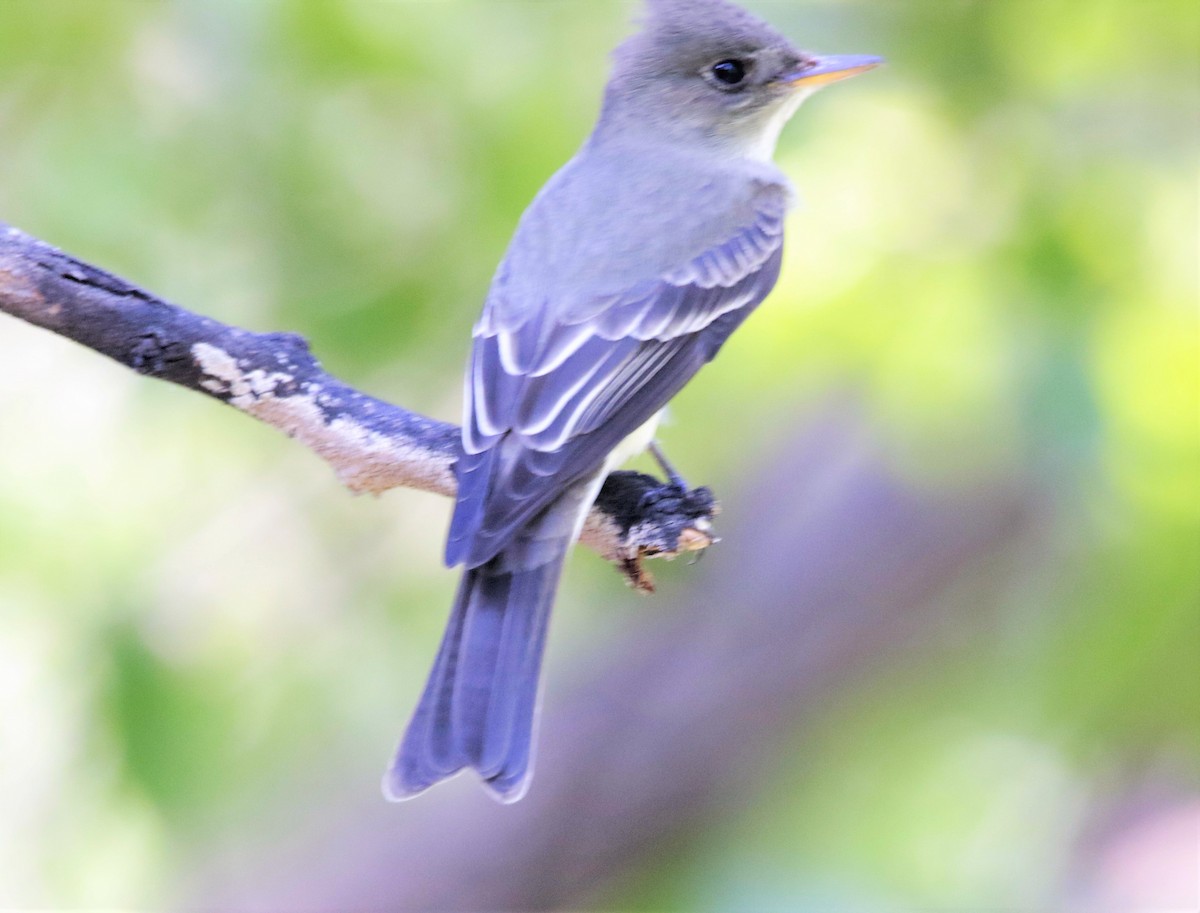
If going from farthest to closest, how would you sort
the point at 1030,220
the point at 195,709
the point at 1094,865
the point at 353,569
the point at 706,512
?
the point at 1094,865, the point at 353,569, the point at 195,709, the point at 1030,220, the point at 706,512

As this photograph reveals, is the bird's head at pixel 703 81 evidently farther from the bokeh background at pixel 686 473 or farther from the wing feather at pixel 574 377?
the wing feather at pixel 574 377

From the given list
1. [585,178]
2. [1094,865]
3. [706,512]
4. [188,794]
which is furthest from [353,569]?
[1094,865]

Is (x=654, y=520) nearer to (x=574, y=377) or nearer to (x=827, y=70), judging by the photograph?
(x=574, y=377)

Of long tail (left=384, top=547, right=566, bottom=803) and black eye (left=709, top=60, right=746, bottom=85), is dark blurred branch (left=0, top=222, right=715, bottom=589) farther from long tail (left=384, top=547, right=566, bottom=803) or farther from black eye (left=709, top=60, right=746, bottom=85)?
black eye (left=709, top=60, right=746, bottom=85)

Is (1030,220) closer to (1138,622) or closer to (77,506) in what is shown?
(1138,622)

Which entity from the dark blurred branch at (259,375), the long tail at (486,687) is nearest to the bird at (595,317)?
the long tail at (486,687)

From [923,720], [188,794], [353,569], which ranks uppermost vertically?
[353,569]
